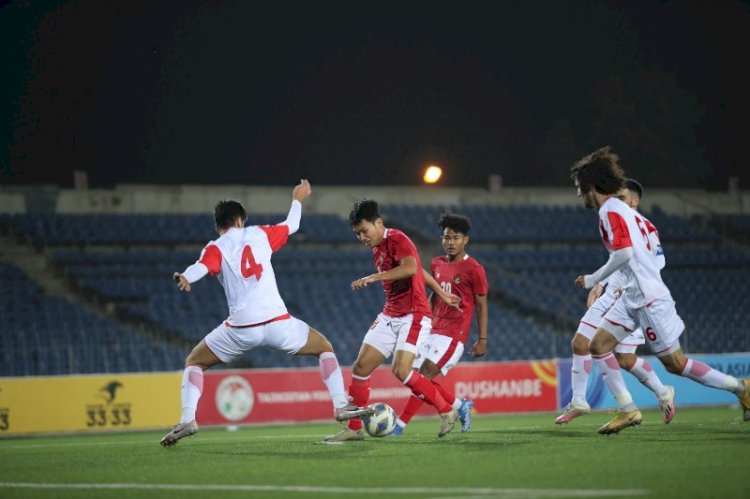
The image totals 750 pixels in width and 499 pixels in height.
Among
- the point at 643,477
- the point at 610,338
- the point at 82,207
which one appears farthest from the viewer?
the point at 82,207

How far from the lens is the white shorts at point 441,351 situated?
1270 cm

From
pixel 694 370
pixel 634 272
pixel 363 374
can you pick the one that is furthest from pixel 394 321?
pixel 694 370

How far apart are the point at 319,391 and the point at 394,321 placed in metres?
9.03

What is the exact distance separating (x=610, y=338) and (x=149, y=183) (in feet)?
59.1

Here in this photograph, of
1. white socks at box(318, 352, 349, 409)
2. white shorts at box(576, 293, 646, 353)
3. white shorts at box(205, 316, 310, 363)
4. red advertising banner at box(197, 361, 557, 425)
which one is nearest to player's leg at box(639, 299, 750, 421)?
white shorts at box(576, 293, 646, 353)

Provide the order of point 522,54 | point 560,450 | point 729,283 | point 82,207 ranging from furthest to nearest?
1. point 522,54
2. point 729,283
3. point 82,207
4. point 560,450

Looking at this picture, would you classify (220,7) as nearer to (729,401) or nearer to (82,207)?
(82,207)

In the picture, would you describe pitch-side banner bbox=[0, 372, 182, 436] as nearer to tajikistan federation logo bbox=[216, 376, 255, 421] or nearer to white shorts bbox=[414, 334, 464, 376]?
tajikistan federation logo bbox=[216, 376, 255, 421]

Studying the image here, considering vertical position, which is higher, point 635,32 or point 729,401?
point 635,32

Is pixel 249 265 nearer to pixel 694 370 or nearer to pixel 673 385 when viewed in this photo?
pixel 694 370

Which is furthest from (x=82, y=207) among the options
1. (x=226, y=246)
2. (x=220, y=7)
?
(x=226, y=246)

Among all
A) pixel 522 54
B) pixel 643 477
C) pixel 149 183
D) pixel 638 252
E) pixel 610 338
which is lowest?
pixel 643 477

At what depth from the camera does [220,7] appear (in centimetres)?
2797

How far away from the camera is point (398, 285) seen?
11477 mm
